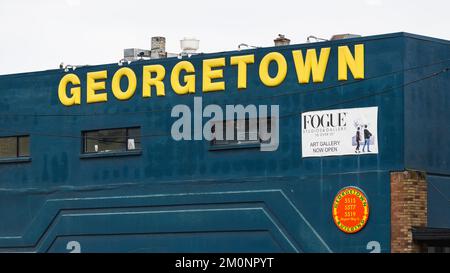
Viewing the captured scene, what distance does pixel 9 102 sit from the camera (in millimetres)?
38031

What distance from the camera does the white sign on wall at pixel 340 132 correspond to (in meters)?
28.9

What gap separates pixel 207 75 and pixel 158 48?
18.8 feet

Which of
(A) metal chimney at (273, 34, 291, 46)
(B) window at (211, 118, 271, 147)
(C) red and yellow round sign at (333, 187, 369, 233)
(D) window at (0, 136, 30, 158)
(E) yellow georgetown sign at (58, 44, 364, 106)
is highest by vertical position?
(A) metal chimney at (273, 34, 291, 46)

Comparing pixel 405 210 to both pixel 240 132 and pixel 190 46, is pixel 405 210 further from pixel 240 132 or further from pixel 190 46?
pixel 190 46

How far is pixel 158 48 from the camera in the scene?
3784cm

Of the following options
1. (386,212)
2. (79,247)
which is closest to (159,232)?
(79,247)

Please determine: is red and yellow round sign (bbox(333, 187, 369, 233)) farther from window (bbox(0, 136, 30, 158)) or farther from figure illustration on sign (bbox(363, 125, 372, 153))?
window (bbox(0, 136, 30, 158))

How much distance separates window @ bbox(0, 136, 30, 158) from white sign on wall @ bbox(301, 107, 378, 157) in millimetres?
12718

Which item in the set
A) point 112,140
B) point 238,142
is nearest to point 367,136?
point 238,142

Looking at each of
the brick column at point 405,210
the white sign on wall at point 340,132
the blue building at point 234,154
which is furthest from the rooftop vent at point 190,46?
the brick column at point 405,210

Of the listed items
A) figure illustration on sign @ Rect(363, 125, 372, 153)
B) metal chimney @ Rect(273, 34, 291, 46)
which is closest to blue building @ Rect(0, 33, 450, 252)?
figure illustration on sign @ Rect(363, 125, 372, 153)

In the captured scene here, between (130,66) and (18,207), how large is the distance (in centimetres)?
768

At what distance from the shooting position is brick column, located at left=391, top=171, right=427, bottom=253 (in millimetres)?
27734
